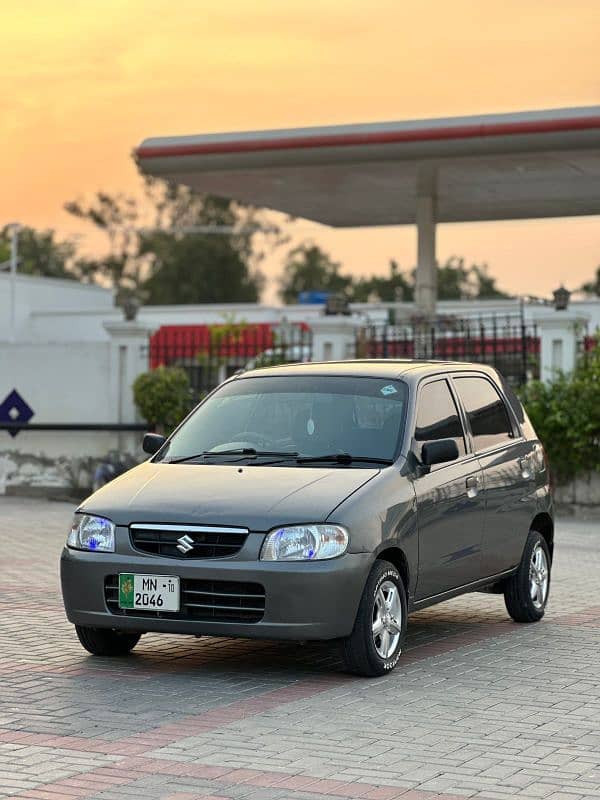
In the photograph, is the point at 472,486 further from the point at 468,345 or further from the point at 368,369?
the point at 468,345

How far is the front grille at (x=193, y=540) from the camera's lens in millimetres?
8719

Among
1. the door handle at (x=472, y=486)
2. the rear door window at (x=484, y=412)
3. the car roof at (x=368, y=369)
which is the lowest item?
the door handle at (x=472, y=486)

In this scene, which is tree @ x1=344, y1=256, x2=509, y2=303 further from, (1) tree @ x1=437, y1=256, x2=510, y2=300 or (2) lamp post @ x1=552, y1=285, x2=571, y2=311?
(2) lamp post @ x1=552, y1=285, x2=571, y2=311

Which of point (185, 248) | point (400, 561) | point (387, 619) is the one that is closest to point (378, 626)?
point (387, 619)

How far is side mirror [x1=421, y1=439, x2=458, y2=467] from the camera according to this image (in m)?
9.59

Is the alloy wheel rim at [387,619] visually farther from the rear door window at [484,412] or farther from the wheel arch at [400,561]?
the rear door window at [484,412]

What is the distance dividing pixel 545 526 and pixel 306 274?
3549 inches

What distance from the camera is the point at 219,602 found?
872 cm

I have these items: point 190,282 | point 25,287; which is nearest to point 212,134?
point 25,287

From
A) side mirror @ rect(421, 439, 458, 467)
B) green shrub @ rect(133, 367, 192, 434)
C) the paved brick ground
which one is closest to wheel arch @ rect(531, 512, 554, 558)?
the paved brick ground

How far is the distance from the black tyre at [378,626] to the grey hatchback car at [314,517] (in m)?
0.01

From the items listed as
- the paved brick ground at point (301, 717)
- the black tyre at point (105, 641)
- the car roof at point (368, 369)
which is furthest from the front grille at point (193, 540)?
the car roof at point (368, 369)

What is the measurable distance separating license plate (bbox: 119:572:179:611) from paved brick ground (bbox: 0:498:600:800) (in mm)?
421

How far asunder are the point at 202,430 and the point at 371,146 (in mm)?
15724
